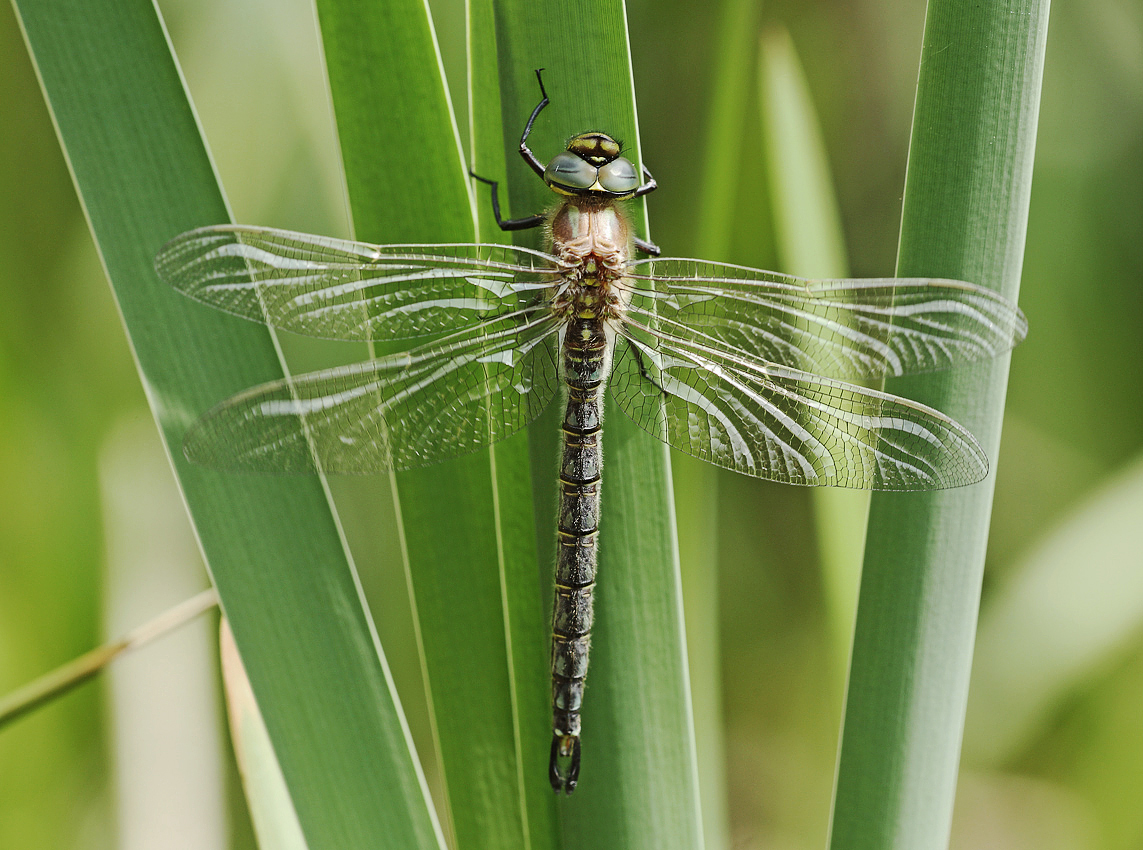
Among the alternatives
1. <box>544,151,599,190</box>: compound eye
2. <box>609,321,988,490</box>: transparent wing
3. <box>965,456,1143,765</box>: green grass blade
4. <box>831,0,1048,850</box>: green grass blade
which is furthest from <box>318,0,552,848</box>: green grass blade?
<box>965,456,1143,765</box>: green grass blade

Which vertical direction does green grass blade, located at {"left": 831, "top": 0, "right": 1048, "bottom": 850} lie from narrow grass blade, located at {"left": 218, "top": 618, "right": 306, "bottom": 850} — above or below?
above

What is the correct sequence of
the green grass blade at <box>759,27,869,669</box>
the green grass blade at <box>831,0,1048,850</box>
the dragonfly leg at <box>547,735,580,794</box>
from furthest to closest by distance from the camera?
the green grass blade at <box>759,27,869,669</box> → the dragonfly leg at <box>547,735,580,794</box> → the green grass blade at <box>831,0,1048,850</box>

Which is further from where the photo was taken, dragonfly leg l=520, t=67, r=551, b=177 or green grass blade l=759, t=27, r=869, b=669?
green grass blade l=759, t=27, r=869, b=669

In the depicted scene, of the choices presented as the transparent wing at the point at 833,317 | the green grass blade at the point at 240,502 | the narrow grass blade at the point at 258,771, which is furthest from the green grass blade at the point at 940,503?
the narrow grass blade at the point at 258,771

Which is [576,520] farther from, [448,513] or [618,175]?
[618,175]

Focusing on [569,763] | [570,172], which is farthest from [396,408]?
[569,763]

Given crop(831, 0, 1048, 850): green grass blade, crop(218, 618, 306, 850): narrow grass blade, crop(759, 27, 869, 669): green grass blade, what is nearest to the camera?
crop(831, 0, 1048, 850): green grass blade

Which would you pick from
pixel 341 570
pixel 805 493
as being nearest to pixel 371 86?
pixel 341 570

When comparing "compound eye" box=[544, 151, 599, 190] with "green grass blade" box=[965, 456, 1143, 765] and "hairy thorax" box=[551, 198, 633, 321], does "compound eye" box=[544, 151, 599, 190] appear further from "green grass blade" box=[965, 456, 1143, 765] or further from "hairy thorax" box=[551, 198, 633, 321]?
"green grass blade" box=[965, 456, 1143, 765]
